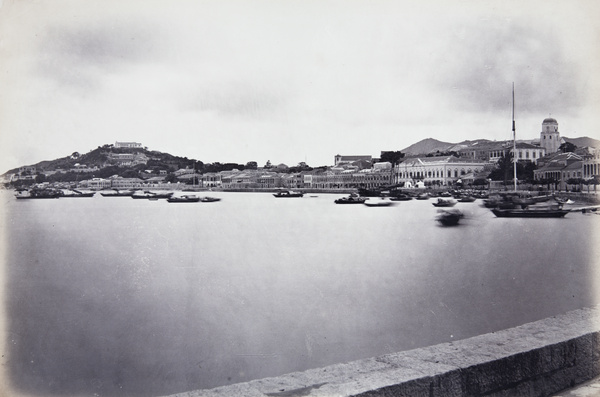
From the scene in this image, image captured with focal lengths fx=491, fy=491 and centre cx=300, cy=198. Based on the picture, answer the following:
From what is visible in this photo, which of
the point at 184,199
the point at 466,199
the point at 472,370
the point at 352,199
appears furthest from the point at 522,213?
the point at 472,370

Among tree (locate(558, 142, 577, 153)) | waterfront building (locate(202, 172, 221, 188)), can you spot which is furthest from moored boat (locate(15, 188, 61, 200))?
tree (locate(558, 142, 577, 153))

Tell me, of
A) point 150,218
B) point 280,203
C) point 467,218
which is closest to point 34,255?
point 150,218

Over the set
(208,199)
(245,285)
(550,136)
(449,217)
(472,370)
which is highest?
(550,136)

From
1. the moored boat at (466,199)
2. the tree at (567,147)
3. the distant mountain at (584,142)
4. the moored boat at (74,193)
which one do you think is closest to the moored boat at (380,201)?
the moored boat at (466,199)

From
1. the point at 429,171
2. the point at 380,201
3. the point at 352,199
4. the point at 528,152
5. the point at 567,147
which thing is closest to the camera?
the point at 567,147

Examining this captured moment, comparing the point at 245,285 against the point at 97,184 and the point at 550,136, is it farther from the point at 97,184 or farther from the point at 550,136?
the point at 550,136

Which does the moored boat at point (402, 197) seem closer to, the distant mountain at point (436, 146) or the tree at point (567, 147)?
the distant mountain at point (436, 146)

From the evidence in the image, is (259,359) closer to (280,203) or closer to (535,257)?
(280,203)

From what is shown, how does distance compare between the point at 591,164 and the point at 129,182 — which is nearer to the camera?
A: the point at 129,182
